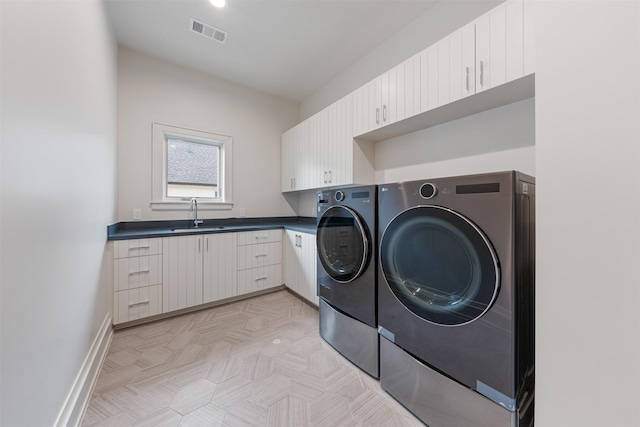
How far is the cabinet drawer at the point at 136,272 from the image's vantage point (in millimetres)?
2074

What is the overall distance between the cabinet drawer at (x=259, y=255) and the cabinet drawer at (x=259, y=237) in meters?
0.05

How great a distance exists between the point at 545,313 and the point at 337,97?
116 inches

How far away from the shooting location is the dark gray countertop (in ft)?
7.20

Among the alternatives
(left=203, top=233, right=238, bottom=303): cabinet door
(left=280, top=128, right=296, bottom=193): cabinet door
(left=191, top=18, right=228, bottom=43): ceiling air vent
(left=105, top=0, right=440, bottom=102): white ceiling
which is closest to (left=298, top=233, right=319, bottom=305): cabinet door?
(left=203, top=233, right=238, bottom=303): cabinet door

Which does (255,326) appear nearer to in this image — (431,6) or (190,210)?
(190,210)

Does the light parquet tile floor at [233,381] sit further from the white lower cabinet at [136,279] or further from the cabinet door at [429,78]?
the cabinet door at [429,78]

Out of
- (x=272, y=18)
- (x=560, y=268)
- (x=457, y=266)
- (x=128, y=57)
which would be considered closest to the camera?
(x=560, y=268)

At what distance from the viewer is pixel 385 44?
7.72ft

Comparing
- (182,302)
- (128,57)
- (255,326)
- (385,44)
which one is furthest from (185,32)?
(255,326)

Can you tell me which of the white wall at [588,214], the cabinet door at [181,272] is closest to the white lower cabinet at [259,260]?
the cabinet door at [181,272]

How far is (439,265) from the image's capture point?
1.14 m

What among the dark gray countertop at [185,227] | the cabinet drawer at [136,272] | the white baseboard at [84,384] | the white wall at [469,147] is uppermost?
the white wall at [469,147]

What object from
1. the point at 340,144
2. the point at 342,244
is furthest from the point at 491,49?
the point at 342,244

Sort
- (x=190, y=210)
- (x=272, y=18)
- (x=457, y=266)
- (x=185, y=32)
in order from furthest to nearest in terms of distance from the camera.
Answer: (x=190, y=210), (x=185, y=32), (x=272, y=18), (x=457, y=266)
